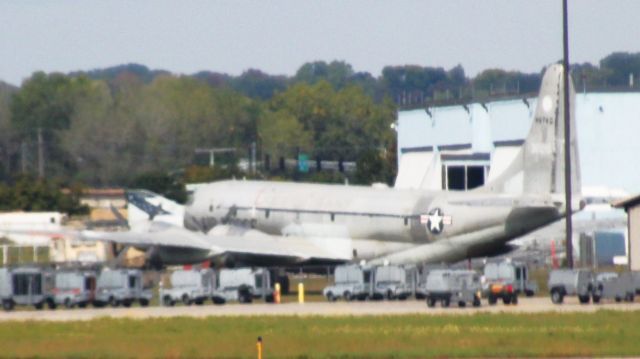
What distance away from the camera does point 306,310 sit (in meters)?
58.8

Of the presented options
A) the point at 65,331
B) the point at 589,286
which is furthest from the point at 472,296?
the point at 65,331

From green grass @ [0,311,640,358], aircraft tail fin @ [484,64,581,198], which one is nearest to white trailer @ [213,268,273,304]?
green grass @ [0,311,640,358]

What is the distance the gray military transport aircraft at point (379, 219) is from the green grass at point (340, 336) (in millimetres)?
18370

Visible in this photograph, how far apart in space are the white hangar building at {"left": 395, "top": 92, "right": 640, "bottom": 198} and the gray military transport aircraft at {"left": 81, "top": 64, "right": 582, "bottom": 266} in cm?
1601

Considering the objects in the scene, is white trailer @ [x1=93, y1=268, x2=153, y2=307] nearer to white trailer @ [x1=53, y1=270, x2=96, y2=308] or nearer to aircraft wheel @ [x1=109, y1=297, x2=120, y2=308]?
aircraft wheel @ [x1=109, y1=297, x2=120, y2=308]

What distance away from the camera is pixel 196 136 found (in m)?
138

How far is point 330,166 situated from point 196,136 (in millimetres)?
21731

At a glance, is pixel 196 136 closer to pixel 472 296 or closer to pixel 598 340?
pixel 472 296

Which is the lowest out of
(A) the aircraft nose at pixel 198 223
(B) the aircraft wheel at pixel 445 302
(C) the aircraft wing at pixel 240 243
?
(B) the aircraft wheel at pixel 445 302

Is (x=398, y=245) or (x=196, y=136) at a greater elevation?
(x=196, y=136)

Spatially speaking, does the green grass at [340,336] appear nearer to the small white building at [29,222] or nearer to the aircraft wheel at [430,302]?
the aircraft wheel at [430,302]

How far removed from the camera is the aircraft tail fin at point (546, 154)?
71.6 metres

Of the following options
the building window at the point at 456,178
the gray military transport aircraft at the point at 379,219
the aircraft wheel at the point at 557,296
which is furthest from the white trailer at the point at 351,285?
the building window at the point at 456,178

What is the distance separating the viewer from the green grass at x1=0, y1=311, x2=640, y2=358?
41250mm
